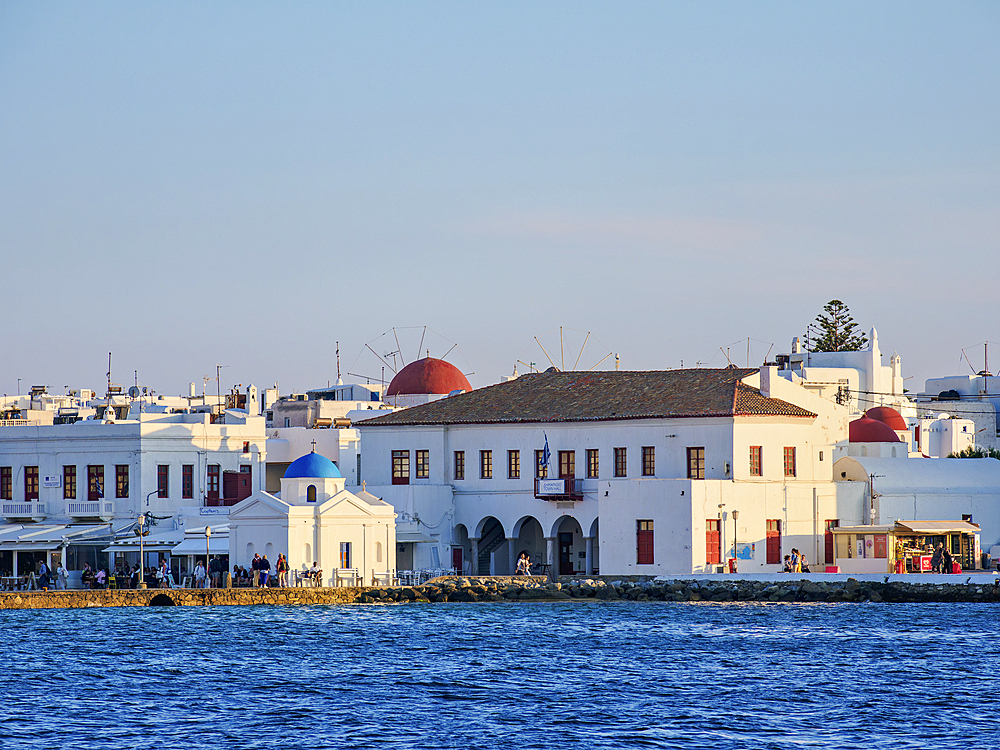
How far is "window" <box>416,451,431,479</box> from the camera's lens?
213 feet

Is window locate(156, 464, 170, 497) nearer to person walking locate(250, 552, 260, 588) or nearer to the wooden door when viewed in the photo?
person walking locate(250, 552, 260, 588)

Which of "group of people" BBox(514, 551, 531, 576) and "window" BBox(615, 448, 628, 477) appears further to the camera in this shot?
"window" BBox(615, 448, 628, 477)

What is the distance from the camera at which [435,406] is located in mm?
66312

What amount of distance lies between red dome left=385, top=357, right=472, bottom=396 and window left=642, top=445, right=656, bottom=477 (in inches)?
955

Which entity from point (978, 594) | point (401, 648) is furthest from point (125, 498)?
point (978, 594)

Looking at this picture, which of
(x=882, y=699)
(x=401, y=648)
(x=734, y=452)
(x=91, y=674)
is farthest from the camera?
(x=734, y=452)

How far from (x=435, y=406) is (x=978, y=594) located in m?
20.6

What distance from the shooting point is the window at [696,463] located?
A: 6016 centimetres

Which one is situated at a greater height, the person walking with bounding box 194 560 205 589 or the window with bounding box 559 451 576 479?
the window with bounding box 559 451 576 479

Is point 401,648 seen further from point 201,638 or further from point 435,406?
point 435,406

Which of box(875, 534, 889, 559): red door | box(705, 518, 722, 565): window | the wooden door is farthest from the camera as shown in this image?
the wooden door

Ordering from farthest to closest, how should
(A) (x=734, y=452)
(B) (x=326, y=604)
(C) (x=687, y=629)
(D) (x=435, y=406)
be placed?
1. (D) (x=435, y=406)
2. (A) (x=734, y=452)
3. (B) (x=326, y=604)
4. (C) (x=687, y=629)

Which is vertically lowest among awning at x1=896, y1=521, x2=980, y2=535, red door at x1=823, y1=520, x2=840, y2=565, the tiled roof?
red door at x1=823, y1=520, x2=840, y2=565

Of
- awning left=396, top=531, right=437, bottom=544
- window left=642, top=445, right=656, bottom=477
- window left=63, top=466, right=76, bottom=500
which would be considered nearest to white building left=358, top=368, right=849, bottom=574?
window left=642, top=445, right=656, bottom=477
